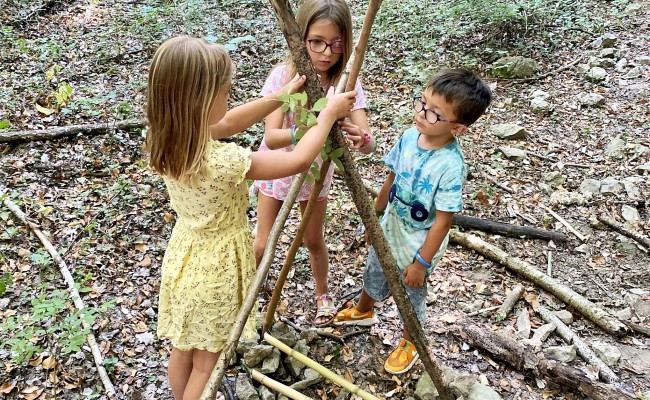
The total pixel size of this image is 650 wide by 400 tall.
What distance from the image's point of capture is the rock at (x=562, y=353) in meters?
2.98

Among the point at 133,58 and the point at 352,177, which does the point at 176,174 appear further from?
the point at 133,58

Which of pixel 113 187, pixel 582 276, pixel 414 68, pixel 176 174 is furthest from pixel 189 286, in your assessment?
pixel 414 68

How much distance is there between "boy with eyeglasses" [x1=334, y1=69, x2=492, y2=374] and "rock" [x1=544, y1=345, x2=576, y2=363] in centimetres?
98

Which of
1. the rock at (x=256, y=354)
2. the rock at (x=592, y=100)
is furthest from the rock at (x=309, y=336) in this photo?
the rock at (x=592, y=100)

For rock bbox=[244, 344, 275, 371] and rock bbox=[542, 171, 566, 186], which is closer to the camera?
rock bbox=[244, 344, 275, 371]

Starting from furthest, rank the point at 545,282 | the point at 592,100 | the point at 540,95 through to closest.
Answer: the point at 540,95
the point at 592,100
the point at 545,282

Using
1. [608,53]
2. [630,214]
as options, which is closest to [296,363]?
[630,214]

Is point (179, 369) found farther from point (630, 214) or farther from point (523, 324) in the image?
point (630, 214)

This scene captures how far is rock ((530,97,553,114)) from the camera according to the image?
6102 millimetres

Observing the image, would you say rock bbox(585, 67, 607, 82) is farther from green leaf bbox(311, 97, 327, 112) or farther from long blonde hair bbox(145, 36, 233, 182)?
long blonde hair bbox(145, 36, 233, 182)

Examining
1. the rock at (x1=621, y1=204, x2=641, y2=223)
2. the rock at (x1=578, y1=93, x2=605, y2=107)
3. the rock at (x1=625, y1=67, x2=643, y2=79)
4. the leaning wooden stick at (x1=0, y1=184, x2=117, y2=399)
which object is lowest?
the leaning wooden stick at (x1=0, y1=184, x2=117, y2=399)

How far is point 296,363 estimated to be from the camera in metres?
2.90

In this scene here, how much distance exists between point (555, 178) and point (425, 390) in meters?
3.13

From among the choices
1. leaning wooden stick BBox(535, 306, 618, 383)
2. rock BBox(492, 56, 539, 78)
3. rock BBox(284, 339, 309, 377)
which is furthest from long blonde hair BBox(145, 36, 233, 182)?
rock BBox(492, 56, 539, 78)
